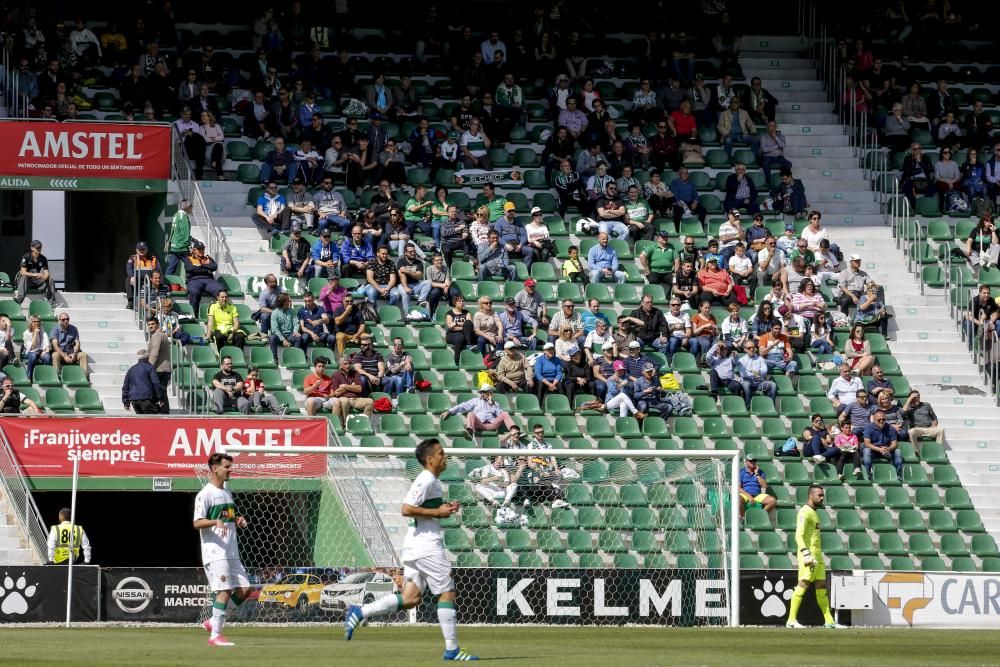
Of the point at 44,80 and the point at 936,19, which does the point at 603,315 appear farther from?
the point at 936,19

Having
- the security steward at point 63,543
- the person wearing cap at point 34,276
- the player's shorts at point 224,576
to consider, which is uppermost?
the person wearing cap at point 34,276

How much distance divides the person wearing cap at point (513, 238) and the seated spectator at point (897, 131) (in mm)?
8403

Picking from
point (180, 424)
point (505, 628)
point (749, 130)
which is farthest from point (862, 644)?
point (749, 130)

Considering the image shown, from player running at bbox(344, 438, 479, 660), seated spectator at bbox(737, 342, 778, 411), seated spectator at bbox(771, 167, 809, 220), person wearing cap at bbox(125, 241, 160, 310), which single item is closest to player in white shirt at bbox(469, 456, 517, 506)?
seated spectator at bbox(737, 342, 778, 411)

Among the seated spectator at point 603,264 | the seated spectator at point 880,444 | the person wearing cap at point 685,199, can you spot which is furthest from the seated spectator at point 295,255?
the seated spectator at point 880,444

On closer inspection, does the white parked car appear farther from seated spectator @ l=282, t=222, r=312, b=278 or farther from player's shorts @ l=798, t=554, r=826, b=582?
seated spectator @ l=282, t=222, r=312, b=278

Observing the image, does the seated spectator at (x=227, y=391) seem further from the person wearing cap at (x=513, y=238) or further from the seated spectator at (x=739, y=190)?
the seated spectator at (x=739, y=190)

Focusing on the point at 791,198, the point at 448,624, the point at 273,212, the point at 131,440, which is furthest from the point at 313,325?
the point at 448,624

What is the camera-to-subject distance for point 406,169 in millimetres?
30766

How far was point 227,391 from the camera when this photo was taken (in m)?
24.7

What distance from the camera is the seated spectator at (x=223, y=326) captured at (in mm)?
26266

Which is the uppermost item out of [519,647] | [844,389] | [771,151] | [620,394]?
[771,151]

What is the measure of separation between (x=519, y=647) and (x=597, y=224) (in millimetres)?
15625

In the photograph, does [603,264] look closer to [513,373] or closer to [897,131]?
[513,373]
